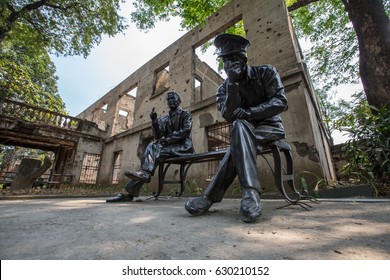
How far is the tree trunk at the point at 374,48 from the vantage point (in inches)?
157

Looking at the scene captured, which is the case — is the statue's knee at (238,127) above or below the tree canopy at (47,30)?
below

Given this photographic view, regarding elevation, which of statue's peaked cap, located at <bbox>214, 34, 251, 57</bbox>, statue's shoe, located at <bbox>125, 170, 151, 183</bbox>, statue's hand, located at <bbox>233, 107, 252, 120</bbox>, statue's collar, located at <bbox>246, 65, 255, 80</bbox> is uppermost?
statue's peaked cap, located at <bbox>214, 34, 251, 57</bbox>

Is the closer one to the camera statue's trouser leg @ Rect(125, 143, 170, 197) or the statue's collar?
the statue's collar

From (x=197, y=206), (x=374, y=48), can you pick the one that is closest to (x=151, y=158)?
(x=197, y=206)

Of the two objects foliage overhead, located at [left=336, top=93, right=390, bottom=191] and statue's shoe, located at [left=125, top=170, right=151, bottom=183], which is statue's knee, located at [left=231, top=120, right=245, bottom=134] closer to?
statue's shoe, located at [left=125, top=170, right=151, bottom=183]

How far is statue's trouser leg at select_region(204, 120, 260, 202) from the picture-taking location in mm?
1471

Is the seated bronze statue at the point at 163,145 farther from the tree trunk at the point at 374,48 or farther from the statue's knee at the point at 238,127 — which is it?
the tree trunk at the point at 374,48

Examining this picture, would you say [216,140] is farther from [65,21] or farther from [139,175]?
[65,21]

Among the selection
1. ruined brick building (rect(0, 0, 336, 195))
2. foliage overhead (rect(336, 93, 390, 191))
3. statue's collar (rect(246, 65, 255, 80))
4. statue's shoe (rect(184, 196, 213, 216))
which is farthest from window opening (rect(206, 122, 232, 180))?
statue's shoe (rect(184, 196, 213, 216))

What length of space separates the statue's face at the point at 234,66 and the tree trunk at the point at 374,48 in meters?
3.87

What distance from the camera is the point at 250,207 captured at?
4.26 feet

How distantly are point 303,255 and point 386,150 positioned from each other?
12.1ft

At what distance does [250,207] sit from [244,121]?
74 cm

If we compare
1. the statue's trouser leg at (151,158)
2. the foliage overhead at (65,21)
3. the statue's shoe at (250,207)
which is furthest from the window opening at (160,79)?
the statue's shoe at (250,207)
